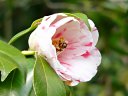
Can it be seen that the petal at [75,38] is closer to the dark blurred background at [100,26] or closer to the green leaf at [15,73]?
the green leaf at [15,73]

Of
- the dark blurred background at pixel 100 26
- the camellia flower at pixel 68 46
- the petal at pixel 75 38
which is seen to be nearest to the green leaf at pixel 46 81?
the camellia flower at pixel 68 46

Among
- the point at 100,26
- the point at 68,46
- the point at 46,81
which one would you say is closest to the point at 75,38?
the point at 68,46

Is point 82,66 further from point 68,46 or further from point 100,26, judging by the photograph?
point 100,26

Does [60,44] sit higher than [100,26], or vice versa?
[60,44]

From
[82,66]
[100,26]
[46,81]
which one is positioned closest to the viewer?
[46,81]

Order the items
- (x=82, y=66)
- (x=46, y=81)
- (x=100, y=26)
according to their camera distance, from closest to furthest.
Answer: (x=46, y=81), (x=82, y=66), (x=100, y=26)

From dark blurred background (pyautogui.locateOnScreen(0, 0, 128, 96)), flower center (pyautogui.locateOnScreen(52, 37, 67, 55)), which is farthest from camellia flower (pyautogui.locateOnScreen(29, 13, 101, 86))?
dark blurred background (pyautogui.locateOnScreen(0, 0, 128, 96))

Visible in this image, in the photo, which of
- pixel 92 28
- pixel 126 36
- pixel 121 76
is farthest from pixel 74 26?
pixel 121 76

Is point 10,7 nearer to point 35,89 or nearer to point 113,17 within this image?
point 113,17

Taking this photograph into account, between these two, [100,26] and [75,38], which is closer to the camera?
[75,38]
